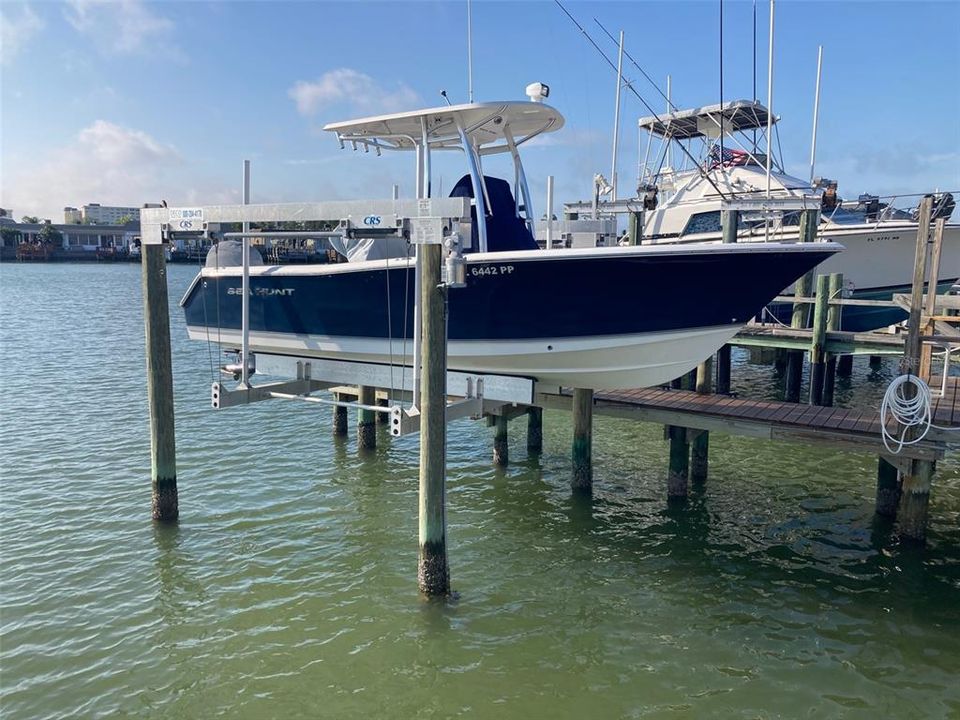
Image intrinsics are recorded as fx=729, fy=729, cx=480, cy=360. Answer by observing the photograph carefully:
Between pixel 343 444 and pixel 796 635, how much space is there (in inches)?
302

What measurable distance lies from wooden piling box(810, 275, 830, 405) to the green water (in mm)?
987

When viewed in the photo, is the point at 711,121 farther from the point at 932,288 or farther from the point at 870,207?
the point at 932,288

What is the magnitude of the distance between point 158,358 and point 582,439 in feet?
16.8

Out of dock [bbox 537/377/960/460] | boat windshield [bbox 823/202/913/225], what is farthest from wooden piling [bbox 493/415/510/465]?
boat windshield [bbox 823/202/913/225]

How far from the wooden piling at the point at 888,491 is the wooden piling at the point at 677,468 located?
2.21 meters

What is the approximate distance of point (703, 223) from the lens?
785 inches

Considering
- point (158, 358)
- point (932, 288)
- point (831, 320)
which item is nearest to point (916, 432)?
point (932, 288)

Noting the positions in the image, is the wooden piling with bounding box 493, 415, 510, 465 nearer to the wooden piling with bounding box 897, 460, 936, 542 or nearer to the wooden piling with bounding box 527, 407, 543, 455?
the wooden piling with bounding box 527, 407, 543, 455

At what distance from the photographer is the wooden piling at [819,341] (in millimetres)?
11000

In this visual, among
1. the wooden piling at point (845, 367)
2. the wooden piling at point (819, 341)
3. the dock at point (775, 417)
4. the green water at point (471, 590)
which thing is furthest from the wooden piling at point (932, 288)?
the wooden piling at point (845, 367)

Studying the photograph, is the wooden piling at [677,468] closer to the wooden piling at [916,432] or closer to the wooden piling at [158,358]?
the wooden piling at [916,432]

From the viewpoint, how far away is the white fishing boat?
55.5 ft

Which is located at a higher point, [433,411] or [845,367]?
[433,411]

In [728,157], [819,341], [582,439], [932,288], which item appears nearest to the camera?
[932,288]
